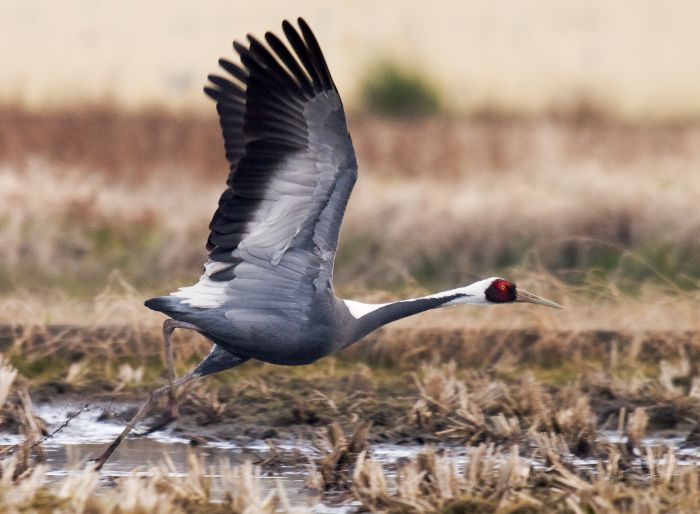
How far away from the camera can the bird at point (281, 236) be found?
6477 mm

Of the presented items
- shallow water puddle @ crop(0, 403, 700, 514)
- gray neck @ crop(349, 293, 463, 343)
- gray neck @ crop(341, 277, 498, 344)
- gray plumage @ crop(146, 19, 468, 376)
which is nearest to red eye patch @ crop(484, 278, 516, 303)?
gray neck @ crop(341, 277, 498, 344)

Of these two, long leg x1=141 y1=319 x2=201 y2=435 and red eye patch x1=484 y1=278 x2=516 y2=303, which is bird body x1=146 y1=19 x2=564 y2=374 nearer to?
long leg x1=141 y1=319 x2=201 y2=435

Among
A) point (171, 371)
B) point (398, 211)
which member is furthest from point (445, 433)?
point (398, 211)

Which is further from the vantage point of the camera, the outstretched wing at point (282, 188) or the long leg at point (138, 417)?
the long leg at point (138, 417)

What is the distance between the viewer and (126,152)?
15.1 m

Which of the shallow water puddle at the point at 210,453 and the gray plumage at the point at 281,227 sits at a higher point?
the gray plumage at the point at 281,227

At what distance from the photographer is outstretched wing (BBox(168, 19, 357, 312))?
255 inches

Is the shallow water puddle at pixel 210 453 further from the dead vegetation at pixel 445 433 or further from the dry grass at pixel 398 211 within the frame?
the dry grass at pixel 398 211

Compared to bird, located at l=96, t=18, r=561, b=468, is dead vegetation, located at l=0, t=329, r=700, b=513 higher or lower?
lower

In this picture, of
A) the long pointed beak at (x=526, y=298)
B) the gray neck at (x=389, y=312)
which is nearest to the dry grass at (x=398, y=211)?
the long pointed beak at (x=526, y=298)

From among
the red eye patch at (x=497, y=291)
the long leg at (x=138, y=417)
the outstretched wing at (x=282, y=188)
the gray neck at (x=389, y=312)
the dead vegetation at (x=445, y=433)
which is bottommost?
the dead vegetation at (x=445, y=433)

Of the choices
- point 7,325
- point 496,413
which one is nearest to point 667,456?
point 496,413

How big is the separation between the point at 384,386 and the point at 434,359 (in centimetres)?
53

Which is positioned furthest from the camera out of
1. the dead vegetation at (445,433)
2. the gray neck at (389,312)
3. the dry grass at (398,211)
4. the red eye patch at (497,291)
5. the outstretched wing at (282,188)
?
the dry grass at (398,211)
